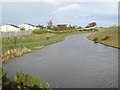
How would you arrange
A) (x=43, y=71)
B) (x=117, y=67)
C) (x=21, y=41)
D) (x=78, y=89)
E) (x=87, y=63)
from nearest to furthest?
(x=78, y=89), (x=43, y=71), (x=117, y=67), (x=87, y=63), (x=21, y=41)

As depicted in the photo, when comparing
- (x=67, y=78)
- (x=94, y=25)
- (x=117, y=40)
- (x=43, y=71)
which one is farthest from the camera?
(x=94, y=25)

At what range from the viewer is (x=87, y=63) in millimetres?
34188

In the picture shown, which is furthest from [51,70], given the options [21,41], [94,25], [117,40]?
[94,25]

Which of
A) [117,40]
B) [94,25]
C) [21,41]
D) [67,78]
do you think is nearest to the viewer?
[67,78]

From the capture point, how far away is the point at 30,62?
35.3 metres

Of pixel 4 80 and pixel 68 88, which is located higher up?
pixel 4 80

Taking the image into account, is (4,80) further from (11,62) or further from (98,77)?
(11,62)

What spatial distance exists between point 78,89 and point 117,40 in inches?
1651

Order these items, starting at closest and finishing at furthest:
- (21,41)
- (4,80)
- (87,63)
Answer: (4,80)
(87,63)
(21,41)

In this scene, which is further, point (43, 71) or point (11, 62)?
point (11, 62)

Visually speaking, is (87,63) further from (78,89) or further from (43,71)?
(78,89)

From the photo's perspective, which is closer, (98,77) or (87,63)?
(98,77)

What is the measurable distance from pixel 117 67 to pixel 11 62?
14419 mm

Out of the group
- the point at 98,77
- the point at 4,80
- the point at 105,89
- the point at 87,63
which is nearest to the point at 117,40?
the point at 87,63
